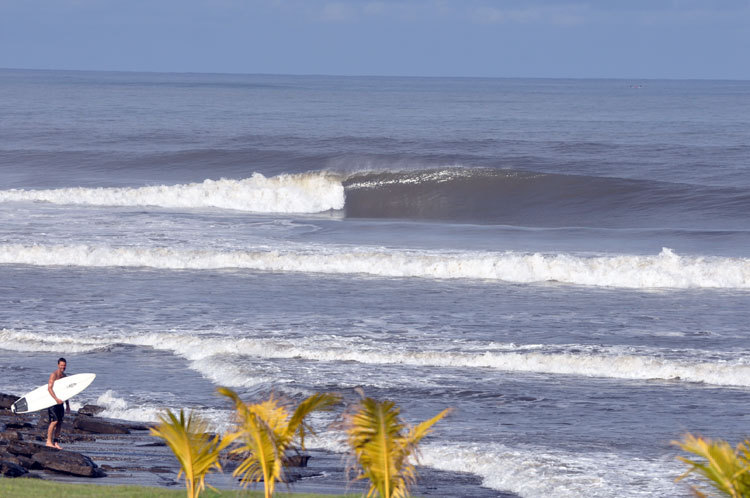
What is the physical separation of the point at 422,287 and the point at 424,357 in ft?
21.3

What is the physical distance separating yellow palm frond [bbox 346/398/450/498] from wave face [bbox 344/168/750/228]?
26902 mm

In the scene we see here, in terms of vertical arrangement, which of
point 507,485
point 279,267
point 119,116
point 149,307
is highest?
point 119,116

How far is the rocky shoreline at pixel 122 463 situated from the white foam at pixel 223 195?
24049 millimetres

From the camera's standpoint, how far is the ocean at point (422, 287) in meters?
12.3

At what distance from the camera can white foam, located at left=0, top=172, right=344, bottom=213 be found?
34.8 meters

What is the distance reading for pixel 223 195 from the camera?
118 ft

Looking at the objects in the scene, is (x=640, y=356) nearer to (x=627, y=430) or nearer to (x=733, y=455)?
(x=627, y=430)

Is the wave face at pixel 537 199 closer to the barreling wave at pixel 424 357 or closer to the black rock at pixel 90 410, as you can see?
the barreling wave at pixel 424 357

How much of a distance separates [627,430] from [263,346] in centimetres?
629

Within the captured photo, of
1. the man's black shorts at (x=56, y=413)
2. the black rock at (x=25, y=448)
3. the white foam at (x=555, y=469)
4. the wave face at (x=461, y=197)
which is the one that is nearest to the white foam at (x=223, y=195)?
the wave face at (x=461, y=197)

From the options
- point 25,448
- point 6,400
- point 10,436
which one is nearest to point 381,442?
point 25,448

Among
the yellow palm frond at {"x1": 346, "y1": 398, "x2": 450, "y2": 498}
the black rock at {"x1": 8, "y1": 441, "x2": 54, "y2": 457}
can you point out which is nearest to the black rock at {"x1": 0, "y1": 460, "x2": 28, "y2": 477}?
the black rock at {"x1": 8, "y1": 441, "x2": 54, "y2": 457}

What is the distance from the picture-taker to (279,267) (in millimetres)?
23609

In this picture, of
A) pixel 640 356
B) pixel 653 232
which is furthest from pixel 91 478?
pixel 653 232
